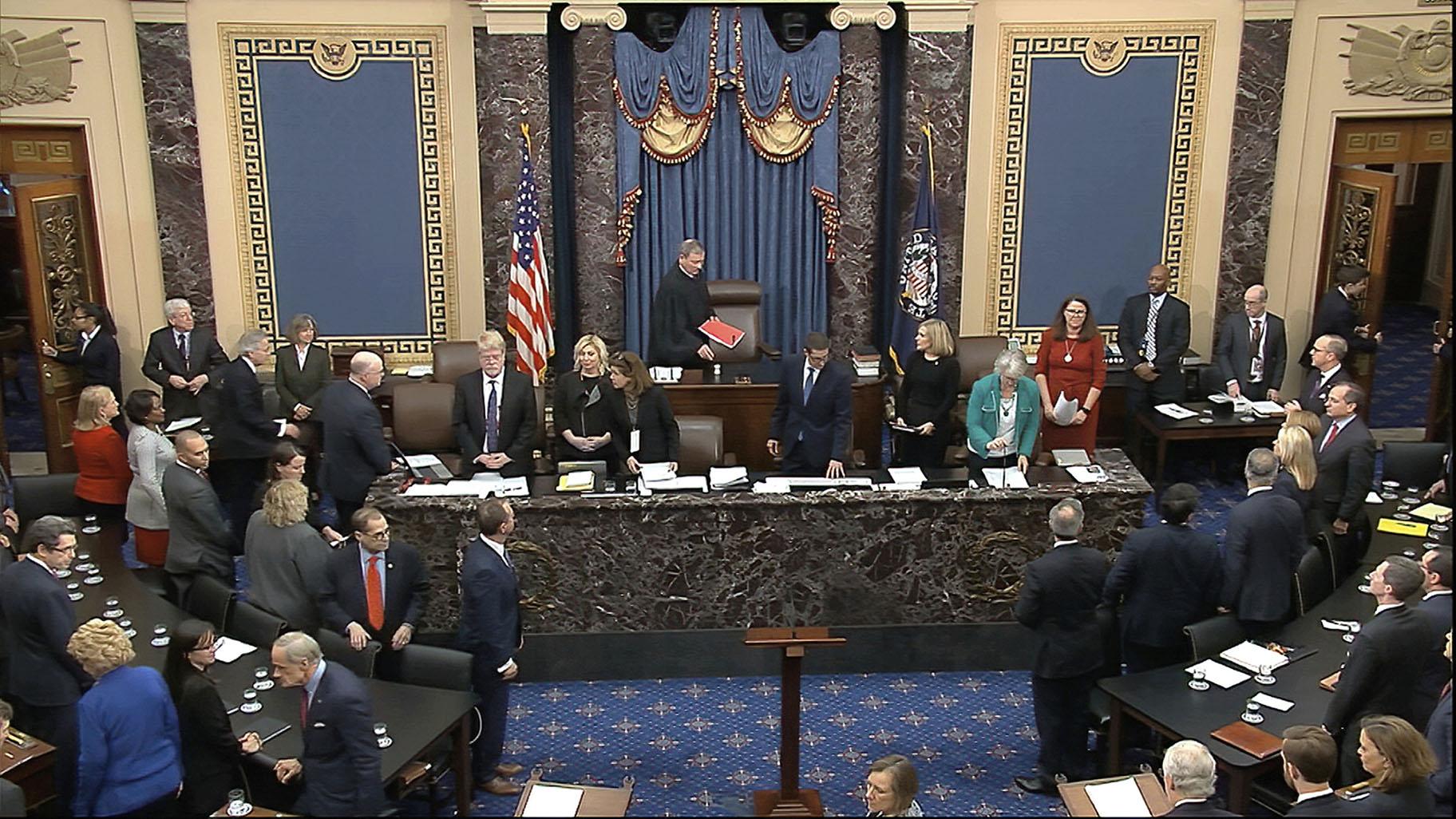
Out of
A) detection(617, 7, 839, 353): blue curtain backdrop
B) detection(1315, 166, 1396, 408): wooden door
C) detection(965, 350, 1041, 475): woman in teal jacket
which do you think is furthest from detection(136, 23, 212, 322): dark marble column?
detection(1315, 166, 1396, 408): wooden door

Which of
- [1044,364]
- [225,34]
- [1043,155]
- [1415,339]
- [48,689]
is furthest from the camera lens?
[1415,339]

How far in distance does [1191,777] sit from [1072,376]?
15.7ft

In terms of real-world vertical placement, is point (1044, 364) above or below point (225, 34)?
below

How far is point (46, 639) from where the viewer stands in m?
6.36

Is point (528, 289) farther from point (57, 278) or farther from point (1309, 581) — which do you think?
point (1309, 581)

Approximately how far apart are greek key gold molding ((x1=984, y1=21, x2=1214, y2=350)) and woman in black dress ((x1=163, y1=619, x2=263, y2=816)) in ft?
24.3

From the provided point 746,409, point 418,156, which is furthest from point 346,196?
point 746,409

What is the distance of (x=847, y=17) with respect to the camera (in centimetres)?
1080

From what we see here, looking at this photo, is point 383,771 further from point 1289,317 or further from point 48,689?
point 1289,317

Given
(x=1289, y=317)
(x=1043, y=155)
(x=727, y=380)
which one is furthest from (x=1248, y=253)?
(x=727, y=380)

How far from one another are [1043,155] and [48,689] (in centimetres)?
808

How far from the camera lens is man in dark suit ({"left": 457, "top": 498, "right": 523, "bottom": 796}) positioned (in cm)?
656

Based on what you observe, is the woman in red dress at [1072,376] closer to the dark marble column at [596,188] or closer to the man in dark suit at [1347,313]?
the man in dark suit at [1347,313]

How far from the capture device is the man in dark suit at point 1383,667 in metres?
5.99
